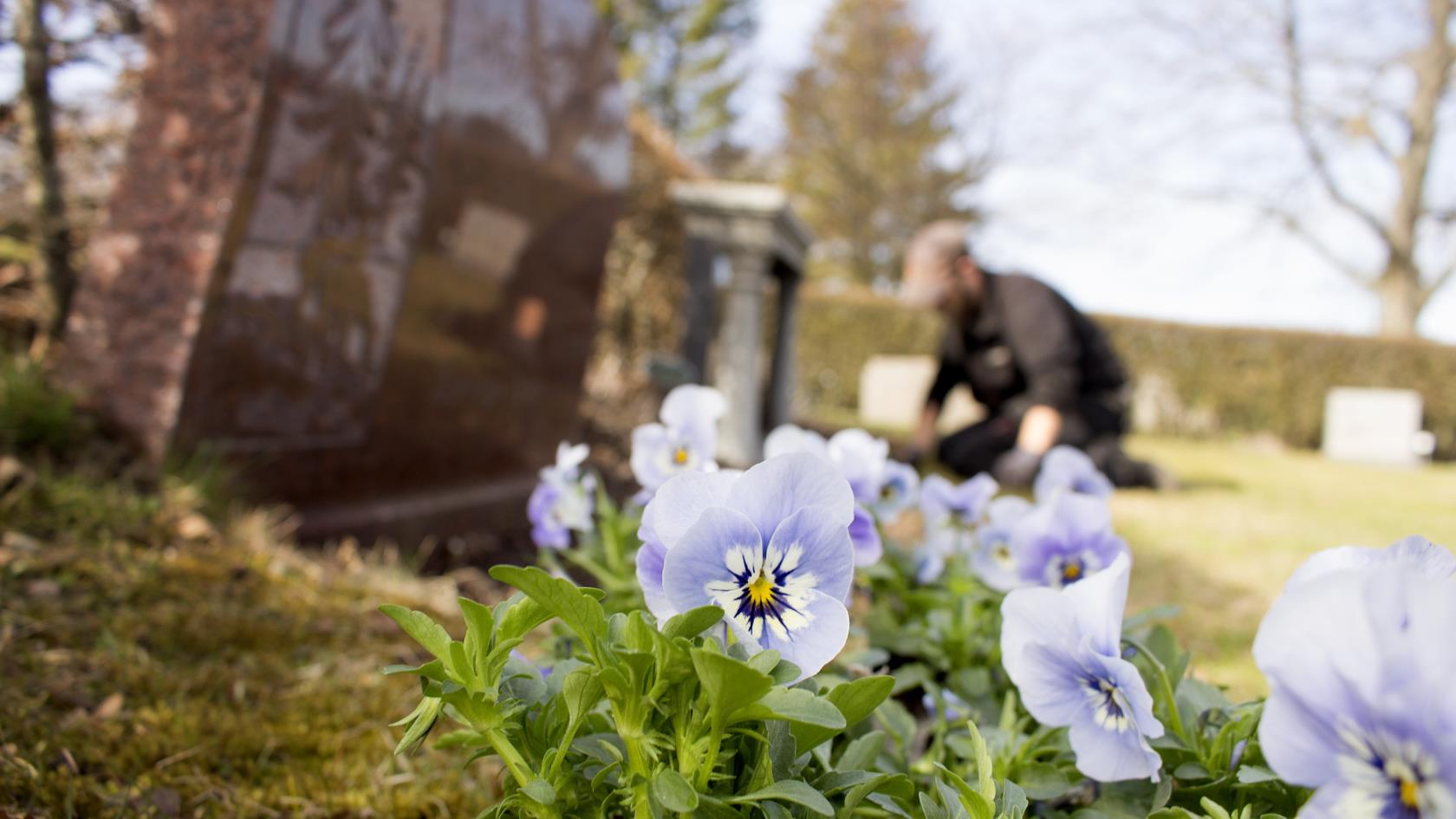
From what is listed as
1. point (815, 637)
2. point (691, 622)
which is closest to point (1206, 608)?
point (815, 637)

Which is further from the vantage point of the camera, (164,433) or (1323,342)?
(1323,342)

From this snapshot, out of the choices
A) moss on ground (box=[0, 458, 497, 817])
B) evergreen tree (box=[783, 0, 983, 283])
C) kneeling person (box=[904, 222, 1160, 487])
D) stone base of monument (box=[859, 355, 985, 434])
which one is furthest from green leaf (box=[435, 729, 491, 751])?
evergreen tree (box=[783, 0, 983, 283])

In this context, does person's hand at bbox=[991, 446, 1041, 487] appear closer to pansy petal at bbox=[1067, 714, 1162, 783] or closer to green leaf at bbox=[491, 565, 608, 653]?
pansy petal at bbox=[1067, 714, 1162, 783]

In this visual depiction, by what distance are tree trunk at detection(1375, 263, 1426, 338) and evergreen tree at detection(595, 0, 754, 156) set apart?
1778cm

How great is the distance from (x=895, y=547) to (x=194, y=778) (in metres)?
1.02

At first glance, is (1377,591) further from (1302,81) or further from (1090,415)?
(1302,81)

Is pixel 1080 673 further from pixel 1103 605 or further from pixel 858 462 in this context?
pixel 858 462

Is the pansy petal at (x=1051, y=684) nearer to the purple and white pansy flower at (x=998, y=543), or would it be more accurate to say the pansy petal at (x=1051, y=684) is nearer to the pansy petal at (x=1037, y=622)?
the pansy petal at (x=1037, y=622)

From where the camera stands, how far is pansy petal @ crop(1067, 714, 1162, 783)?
757 mm

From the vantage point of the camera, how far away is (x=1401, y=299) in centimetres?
1681

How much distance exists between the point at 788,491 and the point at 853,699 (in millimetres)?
162

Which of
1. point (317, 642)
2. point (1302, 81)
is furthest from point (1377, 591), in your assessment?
point (1302, 81)

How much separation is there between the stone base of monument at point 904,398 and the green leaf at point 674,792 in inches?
383

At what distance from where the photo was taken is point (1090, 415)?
5758mm
